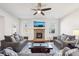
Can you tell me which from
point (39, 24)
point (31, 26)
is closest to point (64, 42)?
point (31, 26)

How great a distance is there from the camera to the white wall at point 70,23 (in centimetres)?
773

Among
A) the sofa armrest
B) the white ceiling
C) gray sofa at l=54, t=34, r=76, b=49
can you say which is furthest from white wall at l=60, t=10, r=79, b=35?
the sofa armrest

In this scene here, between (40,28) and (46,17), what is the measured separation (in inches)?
30.5

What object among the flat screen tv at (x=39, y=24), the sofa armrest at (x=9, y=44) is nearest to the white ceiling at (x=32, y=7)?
the flat screen tv at (x=39, y=24)

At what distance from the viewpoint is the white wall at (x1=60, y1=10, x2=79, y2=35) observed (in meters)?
7.73

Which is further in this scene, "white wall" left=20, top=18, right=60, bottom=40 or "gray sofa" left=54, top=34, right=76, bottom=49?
"white wall" left=20, top=18, right=60, bottom=40

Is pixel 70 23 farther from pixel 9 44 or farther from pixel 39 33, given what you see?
pixel 9 44

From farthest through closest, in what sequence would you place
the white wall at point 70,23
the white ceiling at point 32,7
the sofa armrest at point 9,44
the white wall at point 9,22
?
1. the white wall at point 70,23
2. the white wall at point 9,22
3. the sofa armrest at point 9,44
4. the white ceiling at point 32,7

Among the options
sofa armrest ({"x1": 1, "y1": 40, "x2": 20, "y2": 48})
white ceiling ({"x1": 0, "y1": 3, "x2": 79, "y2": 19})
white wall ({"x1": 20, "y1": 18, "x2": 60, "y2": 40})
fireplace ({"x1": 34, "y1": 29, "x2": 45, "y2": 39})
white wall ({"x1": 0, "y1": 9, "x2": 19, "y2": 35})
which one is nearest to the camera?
white ceiling ({"x1": 0, "y1": 3, "x2": 79, "y2": 19})

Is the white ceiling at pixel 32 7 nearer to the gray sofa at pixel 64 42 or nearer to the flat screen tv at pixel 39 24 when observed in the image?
the flat screen tv at pixel 39 24

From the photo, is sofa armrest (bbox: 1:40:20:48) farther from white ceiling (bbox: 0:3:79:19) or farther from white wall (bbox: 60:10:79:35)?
white wall (bbox: 60:10:79:35)

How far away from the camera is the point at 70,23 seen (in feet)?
26.5

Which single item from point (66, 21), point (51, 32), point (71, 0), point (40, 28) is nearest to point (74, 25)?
point (66, 21)

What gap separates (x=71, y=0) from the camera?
→ 1.66 metres
